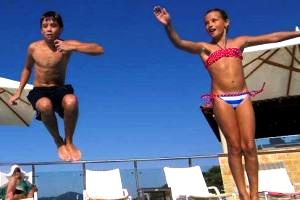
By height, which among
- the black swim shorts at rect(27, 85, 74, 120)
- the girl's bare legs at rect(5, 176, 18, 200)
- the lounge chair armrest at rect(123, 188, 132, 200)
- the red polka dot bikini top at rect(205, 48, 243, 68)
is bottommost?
the lounge chair armrest at rect(123, 188, 132, 200)

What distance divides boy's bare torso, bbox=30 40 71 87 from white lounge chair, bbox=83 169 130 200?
3.69 metres

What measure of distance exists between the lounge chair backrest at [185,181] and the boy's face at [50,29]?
14.0 feet

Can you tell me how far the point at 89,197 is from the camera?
308 inches

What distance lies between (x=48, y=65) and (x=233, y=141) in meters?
2.13

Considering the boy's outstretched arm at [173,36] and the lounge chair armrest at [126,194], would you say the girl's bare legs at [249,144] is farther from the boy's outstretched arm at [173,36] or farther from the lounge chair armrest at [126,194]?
the lounge chair armrest at [126,194]

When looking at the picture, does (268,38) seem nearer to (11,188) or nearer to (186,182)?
(186,182)

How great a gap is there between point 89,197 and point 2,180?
163cm

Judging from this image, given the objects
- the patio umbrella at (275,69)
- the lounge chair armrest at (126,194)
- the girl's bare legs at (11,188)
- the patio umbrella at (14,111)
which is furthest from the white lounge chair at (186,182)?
the patio umbrella at (14,111)

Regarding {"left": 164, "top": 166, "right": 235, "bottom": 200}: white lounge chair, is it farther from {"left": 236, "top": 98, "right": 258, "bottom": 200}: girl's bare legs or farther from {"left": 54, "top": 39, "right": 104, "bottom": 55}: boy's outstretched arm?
{"left": 54, "top": 39, "right": 104, "bottom": 55}: boy's outstretched arm

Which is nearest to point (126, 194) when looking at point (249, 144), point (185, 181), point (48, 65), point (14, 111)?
point (185, 181)

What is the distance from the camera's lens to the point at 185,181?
874 centimetres

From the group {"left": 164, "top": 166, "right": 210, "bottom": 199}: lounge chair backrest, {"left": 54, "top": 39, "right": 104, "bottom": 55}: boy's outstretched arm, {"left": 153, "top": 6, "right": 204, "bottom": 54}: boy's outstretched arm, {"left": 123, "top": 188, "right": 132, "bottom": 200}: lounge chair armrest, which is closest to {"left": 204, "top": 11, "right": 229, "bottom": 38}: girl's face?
{"left": 153, "top": 6, "right": 204, "bottom": 54}: boy's outstretched arm

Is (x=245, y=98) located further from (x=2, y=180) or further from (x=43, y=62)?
(x=2, y=180)

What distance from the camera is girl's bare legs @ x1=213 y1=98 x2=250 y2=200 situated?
4.02 m
